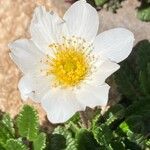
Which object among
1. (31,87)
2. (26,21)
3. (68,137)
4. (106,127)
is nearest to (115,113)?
(106,127)

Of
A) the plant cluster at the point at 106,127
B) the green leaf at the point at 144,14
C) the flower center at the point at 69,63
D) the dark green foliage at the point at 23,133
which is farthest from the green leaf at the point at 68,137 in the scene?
the green leaf at the point at 144,14

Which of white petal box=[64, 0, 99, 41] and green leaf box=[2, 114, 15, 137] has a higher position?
white petal box=[64, 0, 99, 41]

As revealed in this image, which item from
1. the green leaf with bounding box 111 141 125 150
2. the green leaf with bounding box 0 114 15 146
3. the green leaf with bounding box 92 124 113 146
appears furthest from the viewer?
the green leaf with bounding box 0 114 15 146

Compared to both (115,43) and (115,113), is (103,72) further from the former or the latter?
(115,113)

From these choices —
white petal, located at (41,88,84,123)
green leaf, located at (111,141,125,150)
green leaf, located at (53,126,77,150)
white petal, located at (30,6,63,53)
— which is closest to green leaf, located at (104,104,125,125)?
green leaf, located at (111,141,125,150)

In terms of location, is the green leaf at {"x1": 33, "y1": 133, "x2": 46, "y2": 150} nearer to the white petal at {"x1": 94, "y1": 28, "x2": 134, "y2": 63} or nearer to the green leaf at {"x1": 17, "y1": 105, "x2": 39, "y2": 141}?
the green leaf at {"x1": 17, "y1": 105, "x2": 39, "y2": 141}

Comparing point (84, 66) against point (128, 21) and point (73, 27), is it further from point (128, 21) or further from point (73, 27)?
point (128, 21)

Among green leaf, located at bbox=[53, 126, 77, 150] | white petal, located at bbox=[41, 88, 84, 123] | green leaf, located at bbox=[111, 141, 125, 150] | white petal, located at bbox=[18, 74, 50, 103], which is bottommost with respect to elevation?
green leaf, located at bbox=[111, 141, 125, 150]
